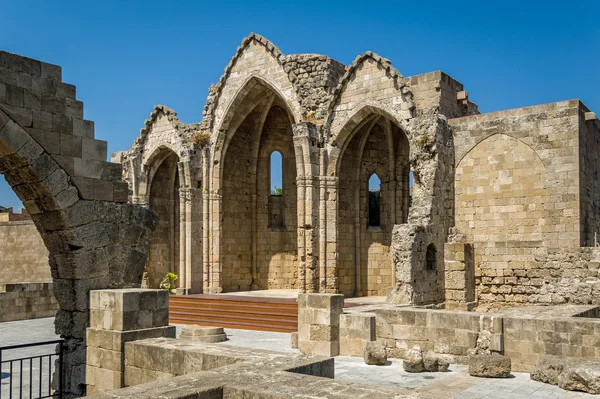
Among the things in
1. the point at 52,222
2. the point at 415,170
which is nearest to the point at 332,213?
the point at 415,170

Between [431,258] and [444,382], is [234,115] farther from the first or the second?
[444,382]

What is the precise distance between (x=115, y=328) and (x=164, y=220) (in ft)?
59.7

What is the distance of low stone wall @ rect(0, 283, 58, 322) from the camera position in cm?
1727

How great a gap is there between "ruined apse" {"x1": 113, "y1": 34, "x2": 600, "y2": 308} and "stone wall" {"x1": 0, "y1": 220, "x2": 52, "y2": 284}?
587 centimetres

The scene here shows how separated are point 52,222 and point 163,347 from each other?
9.21 ft

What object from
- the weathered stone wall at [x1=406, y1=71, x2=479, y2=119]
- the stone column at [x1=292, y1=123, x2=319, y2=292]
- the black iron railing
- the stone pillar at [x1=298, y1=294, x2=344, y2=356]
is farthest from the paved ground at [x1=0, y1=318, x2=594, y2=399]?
the weathered stone wall at [x1=406, y1=71, x2=479, y2=119]

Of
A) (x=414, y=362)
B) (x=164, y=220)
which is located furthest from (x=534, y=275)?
(x=164, y=220)

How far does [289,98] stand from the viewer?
1995 centimetres

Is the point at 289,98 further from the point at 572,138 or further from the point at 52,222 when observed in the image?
the point at 52,222

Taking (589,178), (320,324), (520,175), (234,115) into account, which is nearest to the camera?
(320,324)

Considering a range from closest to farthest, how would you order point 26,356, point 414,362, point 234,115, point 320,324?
point 414,362, point 320,324, point 26,356, point 234,115

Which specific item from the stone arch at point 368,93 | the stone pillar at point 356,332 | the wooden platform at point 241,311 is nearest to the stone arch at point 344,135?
the stone arch at point 368,93

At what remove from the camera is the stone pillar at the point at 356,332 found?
34.5 feet

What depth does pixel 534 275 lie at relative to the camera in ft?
48.2
